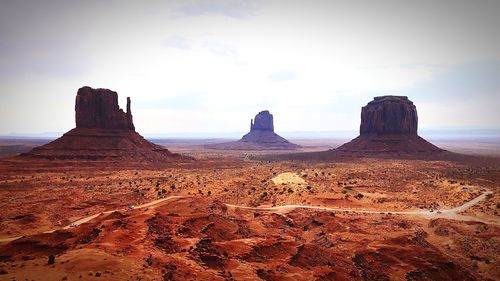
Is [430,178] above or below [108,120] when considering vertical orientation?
below

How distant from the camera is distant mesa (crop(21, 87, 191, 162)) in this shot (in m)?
87.4

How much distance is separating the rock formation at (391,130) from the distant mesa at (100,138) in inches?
3231

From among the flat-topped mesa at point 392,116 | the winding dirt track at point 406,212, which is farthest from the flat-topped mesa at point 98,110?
the flat-topped mesa at point 392,116

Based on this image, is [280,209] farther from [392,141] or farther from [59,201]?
[392,141]

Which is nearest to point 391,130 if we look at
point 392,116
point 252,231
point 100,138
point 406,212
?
point 392,116

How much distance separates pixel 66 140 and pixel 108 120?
43.9 ft

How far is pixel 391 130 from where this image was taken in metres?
128

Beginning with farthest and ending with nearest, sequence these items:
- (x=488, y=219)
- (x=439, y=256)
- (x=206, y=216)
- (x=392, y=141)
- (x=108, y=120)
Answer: (x=392, y=141) < (x=108, y=120) < (x=488, y=219) < (x=206, y=216) < (x=439, y=256)

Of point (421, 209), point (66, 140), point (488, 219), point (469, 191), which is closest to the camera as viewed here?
point (488, 219)

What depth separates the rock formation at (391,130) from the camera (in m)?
120

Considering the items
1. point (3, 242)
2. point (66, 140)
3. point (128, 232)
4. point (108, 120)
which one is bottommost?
point (3, 242)

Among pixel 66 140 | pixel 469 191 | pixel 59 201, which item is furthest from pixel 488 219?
pixel 66 140

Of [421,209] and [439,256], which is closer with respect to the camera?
[439,256]

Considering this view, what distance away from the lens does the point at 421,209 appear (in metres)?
41.6
